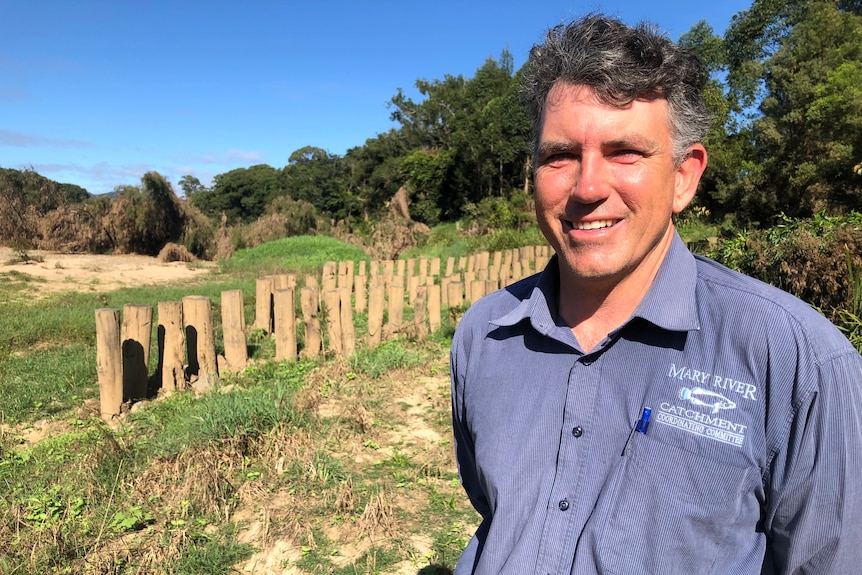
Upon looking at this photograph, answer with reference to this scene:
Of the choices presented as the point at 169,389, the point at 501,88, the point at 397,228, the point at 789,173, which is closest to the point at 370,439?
the point at 169,389

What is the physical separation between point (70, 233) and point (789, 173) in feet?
72.0

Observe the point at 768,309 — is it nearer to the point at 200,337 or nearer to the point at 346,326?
the point at 200,337

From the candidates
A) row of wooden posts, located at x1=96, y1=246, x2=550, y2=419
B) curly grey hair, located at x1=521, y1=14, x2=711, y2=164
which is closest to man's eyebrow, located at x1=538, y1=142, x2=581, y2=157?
curly grey hair, located at x1=521, y1=14, x2=711, y2=164

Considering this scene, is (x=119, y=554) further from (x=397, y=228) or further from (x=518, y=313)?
(x=397, y=228)

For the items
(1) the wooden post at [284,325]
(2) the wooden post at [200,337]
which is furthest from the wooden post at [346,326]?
(2) the wooden post at [200,337]

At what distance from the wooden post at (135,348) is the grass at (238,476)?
200mm

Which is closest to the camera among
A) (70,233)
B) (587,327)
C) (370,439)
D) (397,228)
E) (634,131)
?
(634,131)

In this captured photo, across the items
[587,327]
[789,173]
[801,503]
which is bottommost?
[801,503]

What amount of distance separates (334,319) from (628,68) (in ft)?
19.7

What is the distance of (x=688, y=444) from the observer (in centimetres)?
117

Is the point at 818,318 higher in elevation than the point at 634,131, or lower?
lower

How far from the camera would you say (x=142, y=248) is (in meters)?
21.4

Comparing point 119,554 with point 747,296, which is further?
point 119,554

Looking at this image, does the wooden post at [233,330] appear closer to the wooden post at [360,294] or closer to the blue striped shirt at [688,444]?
the wooden post at [360,294]
